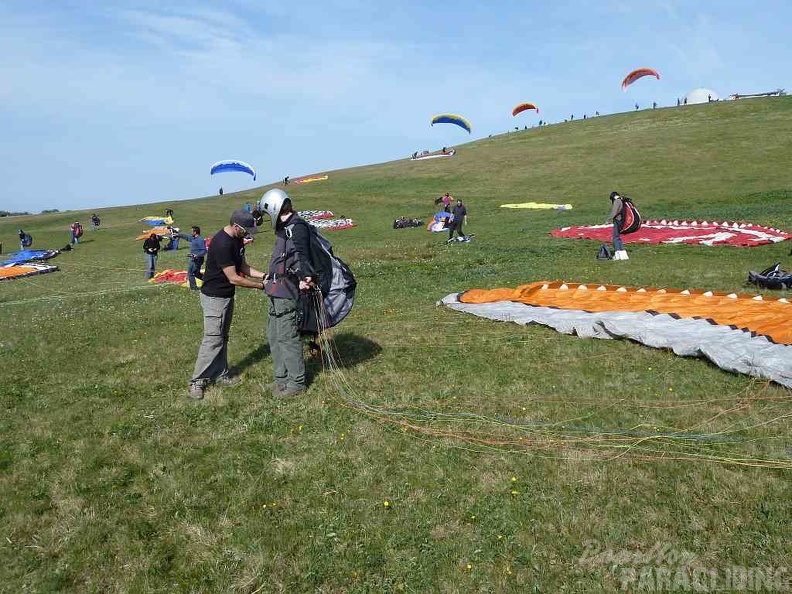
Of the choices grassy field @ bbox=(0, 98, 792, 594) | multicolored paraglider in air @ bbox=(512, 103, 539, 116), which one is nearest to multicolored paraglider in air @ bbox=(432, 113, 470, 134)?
multicolored paraglider in air @ bbox=(512, 103, 539, 116)

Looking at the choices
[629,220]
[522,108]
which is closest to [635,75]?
[522,108]

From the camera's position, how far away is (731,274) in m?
12.6

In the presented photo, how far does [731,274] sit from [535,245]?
7.38m

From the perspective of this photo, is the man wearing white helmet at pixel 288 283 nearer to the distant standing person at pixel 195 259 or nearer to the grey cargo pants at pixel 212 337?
the grey cargo pants at pixel 212 337

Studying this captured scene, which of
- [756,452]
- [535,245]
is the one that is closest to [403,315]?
[756,452]

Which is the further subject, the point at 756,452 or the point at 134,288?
the point at 134,288

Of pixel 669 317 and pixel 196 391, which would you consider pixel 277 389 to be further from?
pixel 669 317

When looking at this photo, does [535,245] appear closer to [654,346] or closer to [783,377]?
[654,346]

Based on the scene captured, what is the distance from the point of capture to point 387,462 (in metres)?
5.24

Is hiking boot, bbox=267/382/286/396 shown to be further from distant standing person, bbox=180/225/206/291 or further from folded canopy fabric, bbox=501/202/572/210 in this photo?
folded canopy fabric, bbox=501/202/572/210

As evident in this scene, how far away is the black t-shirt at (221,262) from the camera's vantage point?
7328 mm

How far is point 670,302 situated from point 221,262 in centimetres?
758

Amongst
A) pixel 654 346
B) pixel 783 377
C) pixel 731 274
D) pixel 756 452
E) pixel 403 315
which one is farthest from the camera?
pixel 731 274

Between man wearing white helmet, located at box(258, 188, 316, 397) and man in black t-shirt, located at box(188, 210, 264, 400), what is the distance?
31 centimetres
